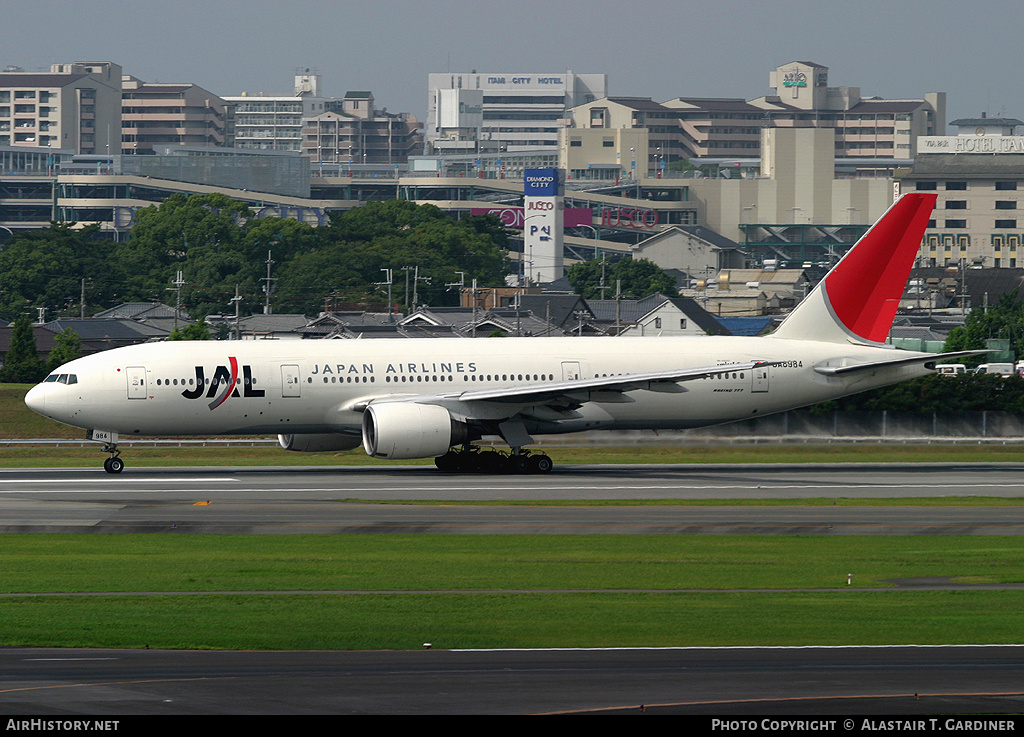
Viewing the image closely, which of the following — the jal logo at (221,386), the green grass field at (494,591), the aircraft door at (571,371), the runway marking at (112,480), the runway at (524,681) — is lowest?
the runway marking at (112,480)

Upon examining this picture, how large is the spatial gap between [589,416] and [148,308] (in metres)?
89.0

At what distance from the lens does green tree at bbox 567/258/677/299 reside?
6816 inches

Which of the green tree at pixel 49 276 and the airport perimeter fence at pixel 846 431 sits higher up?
the green tree at pixel 49 276

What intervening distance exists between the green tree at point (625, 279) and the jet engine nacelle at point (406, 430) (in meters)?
123

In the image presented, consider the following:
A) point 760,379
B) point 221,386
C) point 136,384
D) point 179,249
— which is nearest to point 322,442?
point 221,386

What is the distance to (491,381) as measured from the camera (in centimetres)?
4981

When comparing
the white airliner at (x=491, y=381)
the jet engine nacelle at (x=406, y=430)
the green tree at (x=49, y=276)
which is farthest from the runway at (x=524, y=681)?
the green tree at (x=49, y=276)

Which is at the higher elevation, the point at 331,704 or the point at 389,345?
the point at 389,345

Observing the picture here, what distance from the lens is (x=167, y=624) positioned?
23.5 metres

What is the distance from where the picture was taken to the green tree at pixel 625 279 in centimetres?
17312

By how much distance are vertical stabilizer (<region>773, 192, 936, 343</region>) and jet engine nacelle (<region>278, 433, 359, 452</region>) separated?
1600 centimetres

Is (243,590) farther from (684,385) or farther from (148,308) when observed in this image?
(148,308)

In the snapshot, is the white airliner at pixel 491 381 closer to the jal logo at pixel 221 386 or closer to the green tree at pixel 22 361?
the jal logo at pixel 221 386
